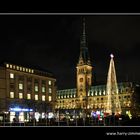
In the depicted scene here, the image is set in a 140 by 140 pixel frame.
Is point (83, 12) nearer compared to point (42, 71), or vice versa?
point (83, 12)

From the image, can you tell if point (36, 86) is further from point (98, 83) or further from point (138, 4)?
point (98, 83)

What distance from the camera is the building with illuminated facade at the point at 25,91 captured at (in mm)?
32781

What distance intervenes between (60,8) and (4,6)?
1.13m

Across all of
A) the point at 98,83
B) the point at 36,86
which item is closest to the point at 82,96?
the point at 98,83

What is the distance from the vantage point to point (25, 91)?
37.0 metres

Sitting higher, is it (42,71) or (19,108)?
(42,71)

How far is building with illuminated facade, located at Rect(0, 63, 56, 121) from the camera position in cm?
3278

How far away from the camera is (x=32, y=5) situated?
7012mm

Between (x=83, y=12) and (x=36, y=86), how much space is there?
3292cm

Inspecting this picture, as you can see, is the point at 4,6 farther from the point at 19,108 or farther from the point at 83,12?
the point at 19,108
